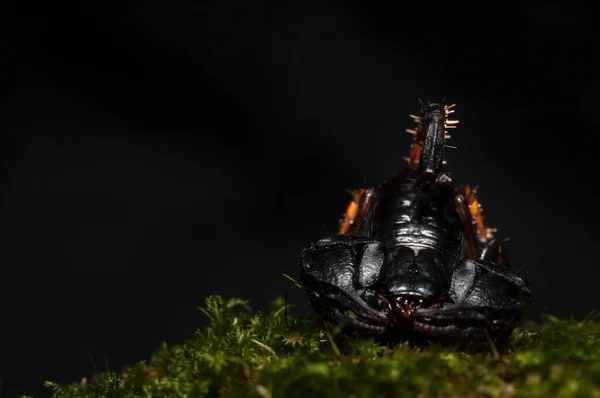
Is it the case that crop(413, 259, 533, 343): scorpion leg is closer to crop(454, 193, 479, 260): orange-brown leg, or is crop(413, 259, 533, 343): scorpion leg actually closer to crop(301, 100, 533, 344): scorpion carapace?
crop(301, 100, 533, 344): scorpion carapace

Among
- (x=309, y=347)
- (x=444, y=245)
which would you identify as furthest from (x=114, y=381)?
(x=444, y=245)

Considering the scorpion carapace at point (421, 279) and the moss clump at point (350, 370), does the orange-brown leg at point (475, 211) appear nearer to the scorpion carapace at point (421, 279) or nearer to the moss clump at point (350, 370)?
the scorpion carapace at point (421, 279)

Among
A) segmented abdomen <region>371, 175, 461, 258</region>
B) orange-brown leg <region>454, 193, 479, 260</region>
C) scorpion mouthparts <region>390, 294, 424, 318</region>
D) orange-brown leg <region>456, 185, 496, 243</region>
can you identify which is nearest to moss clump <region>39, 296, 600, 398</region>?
scorpion mouthparts <region>390, 294, 424, 318</region>

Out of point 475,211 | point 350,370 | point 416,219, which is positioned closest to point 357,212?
point 416,219

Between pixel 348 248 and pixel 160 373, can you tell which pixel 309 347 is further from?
A: pixel 160 373

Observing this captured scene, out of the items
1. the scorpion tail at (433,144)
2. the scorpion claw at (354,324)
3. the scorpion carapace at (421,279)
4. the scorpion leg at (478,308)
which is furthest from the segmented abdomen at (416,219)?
the scorpion claw at (354,324)

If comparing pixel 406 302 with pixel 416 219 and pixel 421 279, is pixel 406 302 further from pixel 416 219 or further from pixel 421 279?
pixel 416 219
